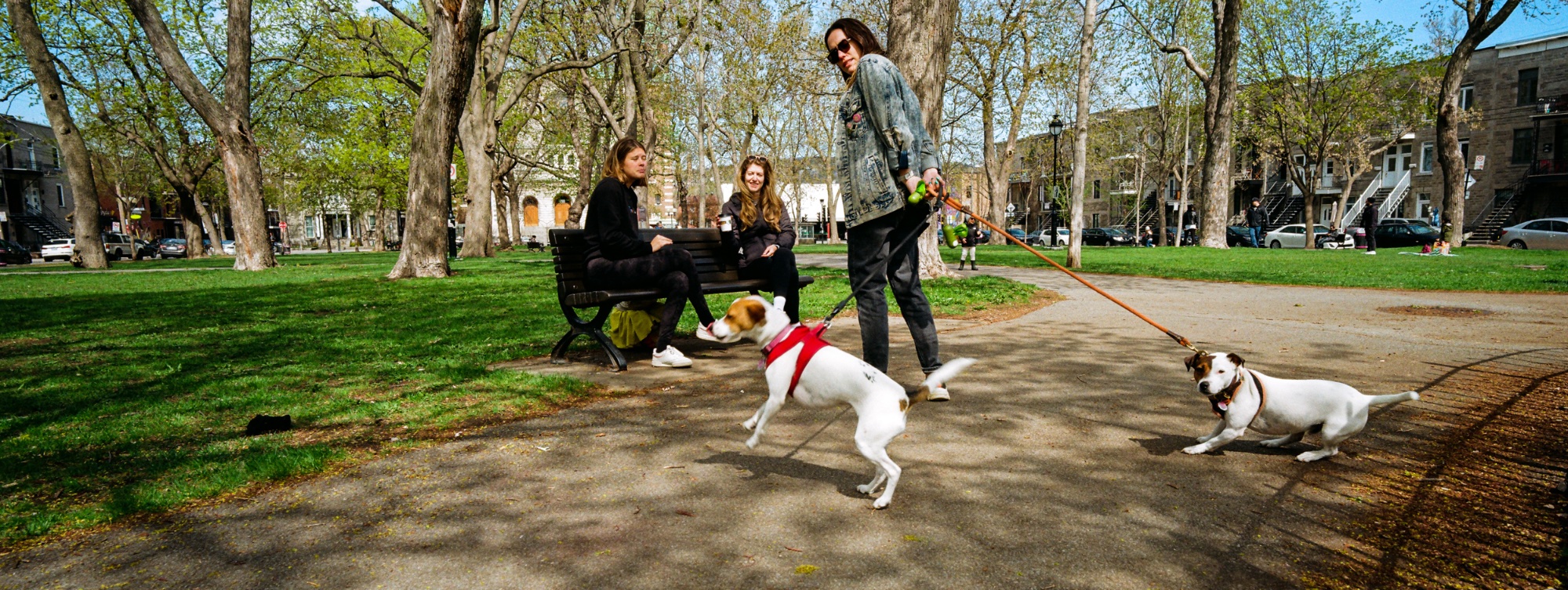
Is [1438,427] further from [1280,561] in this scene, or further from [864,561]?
[864,561]

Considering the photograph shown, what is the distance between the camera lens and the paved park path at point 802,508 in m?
2.33

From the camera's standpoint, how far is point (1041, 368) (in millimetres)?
5266

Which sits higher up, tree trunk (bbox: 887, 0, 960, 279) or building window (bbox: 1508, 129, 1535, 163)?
building window (bbox: 1508, 129, 1535, 163)

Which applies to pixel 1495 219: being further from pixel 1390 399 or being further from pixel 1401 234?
pixel 1390 399

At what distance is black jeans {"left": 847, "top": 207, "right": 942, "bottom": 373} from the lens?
4074mm

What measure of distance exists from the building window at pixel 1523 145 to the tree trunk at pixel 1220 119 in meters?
29.6

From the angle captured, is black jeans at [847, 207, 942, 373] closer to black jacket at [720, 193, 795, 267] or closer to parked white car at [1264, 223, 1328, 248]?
black jacket at [720, 193, 795, 267]

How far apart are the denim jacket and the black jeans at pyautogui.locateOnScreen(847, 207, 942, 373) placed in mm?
113

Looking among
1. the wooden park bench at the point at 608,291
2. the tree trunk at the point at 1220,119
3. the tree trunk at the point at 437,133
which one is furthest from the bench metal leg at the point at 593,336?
the tree trunk at the point at 1220,119

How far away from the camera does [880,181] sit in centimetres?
405

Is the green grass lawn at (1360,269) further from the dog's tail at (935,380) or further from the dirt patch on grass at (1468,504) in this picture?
the dog's tail at (935,380)

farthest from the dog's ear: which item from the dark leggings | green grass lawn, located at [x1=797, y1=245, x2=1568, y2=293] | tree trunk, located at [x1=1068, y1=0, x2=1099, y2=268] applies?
tree trunk, located at [x1=1068, y1=0, x2=1099, y2=268]

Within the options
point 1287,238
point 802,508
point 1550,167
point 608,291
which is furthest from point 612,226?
point 1550,167

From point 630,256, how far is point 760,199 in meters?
1.63
